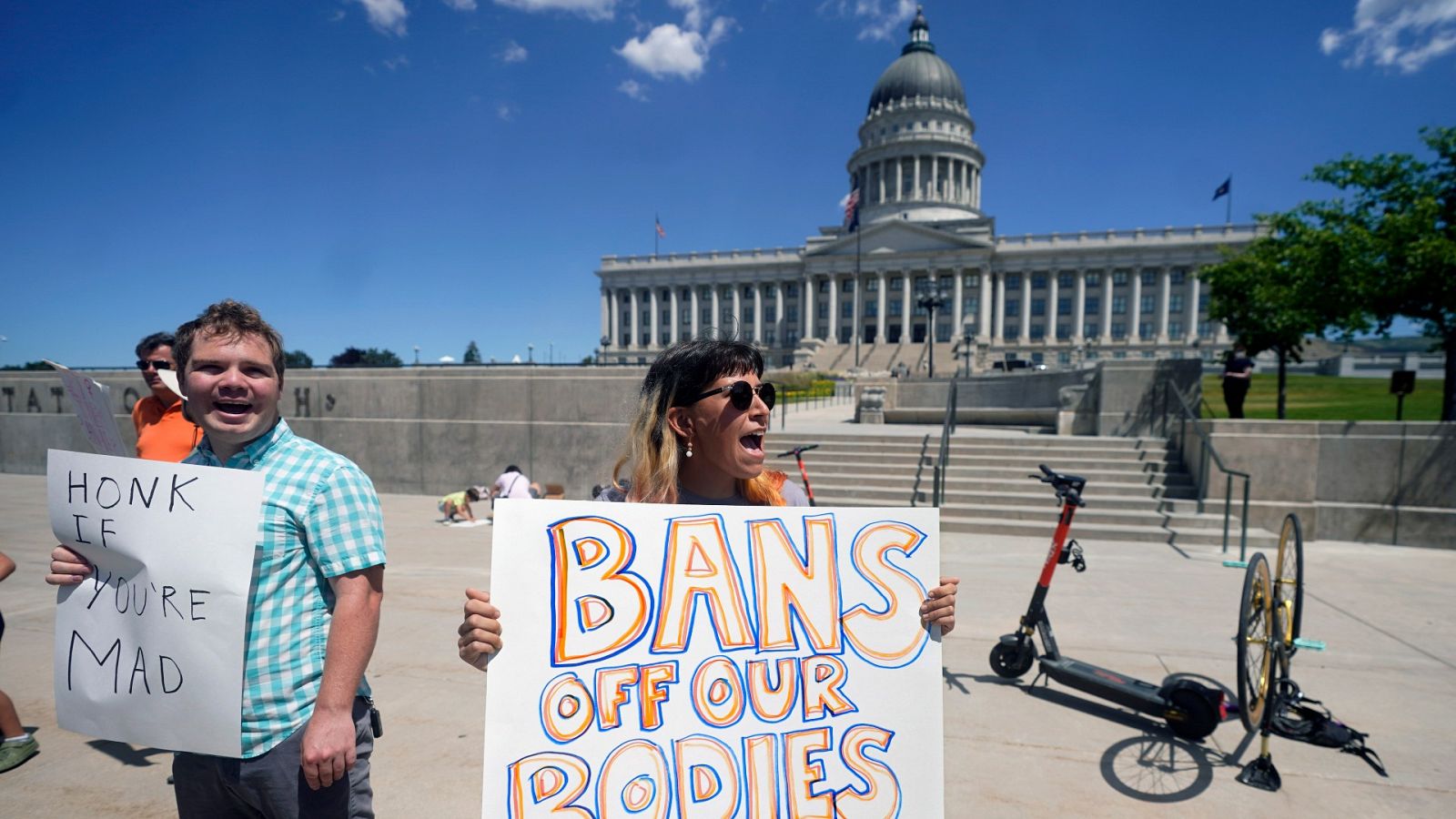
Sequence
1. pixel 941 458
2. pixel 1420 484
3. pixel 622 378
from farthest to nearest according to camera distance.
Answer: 1. pixel 622 378
2. pixel 941 458
3. pixel 1420 484

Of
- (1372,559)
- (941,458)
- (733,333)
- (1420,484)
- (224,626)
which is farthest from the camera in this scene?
(941,458)

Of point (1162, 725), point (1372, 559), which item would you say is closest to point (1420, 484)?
point (1372, 559)

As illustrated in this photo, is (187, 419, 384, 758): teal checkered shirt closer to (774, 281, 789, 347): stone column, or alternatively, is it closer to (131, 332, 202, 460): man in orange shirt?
(131, 332, 202, 460): man in orange shirt

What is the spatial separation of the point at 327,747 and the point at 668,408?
4.35 ft

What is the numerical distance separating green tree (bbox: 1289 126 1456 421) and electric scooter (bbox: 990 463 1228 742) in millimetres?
14829

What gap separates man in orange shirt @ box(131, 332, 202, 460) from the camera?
3.46 m

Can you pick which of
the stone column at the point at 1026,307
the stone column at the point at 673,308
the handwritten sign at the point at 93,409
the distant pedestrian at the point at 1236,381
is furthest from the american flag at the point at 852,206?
the handwritten sign at the point at 93,409

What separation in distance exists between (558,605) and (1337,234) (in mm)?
20061

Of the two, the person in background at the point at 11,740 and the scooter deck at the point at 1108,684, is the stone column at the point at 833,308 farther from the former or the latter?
the person in background at the point at 11,740

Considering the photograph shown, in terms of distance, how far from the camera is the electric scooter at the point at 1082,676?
3605 mm

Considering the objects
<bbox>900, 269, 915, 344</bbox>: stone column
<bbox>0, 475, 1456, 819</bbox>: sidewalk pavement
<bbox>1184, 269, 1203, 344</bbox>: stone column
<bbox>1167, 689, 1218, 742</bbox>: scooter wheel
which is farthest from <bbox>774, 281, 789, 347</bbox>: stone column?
<bbox>1167, 689, 1218, 742</bbox>: scooter wheel

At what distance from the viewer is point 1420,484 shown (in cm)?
859

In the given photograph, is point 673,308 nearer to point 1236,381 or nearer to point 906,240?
point 906,240

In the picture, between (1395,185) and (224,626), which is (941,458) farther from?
(1395,185)
